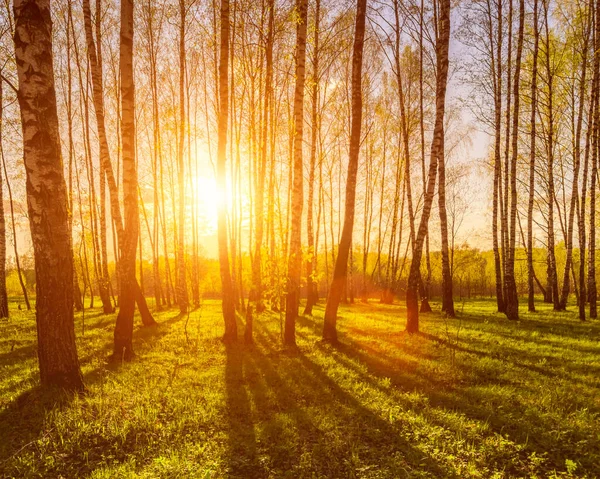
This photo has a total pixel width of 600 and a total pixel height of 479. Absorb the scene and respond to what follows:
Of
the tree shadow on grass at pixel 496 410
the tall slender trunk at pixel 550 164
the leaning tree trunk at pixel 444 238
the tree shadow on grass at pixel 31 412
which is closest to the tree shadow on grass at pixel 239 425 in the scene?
the tree shadow on grass at pixel 31 412

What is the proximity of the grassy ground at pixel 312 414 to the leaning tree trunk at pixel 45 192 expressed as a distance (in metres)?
0.63

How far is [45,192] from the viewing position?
5.13 metres

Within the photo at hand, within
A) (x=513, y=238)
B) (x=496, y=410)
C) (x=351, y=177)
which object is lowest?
(x=496, y=410)

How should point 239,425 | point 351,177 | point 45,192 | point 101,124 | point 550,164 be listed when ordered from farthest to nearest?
1. point 550,164
2. point 101,124
3. point 351,177
4. point 45,192
5. point 239,425

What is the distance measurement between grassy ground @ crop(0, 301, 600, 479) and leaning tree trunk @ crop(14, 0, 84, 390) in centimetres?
63

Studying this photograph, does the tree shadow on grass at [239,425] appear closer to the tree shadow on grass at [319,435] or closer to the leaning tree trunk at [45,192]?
the tree shadow on grass at [319,435]

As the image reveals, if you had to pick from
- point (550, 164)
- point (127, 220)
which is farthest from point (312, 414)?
point (550, 164)

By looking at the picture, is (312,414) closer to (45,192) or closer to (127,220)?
(45,192)

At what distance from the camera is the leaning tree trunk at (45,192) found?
5.05 m

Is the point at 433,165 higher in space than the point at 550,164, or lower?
lower

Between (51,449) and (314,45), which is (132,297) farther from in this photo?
(314,45)

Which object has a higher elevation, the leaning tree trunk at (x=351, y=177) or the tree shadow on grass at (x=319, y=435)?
the leaning tree trunk at (x=351, y=177)

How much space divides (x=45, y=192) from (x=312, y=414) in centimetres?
504

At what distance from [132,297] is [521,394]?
767 cm
